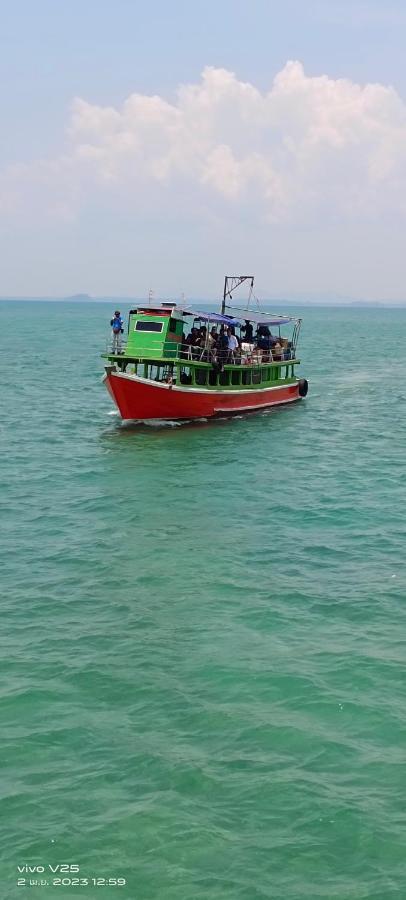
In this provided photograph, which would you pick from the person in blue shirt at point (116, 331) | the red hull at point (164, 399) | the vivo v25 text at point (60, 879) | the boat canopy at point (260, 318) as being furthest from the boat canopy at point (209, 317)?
the vivo v25 text at point (60, 879)

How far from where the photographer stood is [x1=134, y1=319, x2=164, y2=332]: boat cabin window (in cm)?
3688

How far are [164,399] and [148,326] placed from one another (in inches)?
131

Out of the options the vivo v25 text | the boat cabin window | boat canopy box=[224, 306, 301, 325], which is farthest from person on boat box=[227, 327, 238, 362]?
the vivo v25 text

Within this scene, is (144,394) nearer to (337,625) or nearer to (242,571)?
(242,571)

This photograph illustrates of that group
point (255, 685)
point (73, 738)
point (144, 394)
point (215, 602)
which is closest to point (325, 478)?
point (144, 394)

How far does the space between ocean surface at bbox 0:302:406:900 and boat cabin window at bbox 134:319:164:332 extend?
9554 millimetres

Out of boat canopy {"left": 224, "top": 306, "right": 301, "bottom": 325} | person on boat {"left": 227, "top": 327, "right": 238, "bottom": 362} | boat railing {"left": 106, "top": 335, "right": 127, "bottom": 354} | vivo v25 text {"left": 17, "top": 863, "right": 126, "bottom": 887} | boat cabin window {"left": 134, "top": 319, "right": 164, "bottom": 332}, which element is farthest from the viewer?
boat canopy {"left": 224, "top": 306, "right": 301, "bottom": 325}

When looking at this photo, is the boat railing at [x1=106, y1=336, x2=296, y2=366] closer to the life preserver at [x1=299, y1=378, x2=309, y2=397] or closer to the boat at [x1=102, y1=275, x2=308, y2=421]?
the boat at [x1=102, y1=275, x2=308, y2=421]

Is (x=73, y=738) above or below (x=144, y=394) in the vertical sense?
below

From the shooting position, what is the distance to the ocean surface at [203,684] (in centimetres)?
994

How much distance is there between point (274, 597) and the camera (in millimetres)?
17484

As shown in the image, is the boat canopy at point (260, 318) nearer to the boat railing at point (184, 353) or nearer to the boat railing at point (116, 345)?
the boat railing at point (184, 353)

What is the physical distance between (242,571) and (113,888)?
399 inches

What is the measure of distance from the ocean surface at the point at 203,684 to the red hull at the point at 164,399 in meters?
7.26
